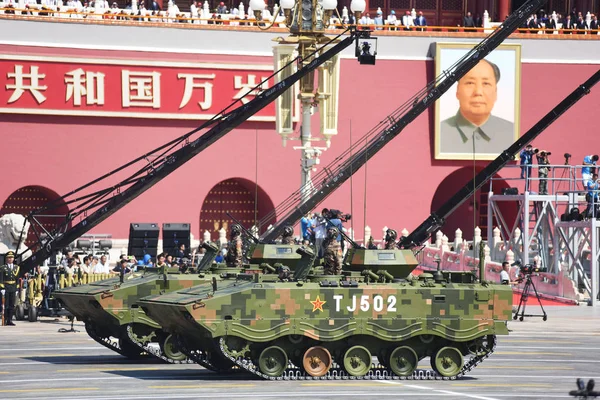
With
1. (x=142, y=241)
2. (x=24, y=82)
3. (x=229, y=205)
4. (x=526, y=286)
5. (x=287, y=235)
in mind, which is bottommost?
(x=526, y=286)

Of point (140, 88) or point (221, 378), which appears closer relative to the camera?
point (221, 378)

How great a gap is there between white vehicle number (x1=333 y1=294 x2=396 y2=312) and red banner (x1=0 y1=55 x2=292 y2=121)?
2807cm

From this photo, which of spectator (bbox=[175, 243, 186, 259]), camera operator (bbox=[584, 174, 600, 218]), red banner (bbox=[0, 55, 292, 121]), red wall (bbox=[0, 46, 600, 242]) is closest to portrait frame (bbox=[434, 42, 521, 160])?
red wall (bbox=[0, 46, 600, 242])

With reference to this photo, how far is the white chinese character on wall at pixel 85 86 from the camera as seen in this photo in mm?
51062

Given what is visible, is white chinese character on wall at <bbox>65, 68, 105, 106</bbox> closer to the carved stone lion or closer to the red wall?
the red wall

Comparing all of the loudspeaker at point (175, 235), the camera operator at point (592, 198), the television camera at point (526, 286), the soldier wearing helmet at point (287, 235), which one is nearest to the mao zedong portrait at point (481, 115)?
the camera operator at point (592, 198)

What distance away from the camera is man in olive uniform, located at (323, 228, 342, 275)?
2667cm

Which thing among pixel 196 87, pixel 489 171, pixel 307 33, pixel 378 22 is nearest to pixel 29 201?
pixel 196 87

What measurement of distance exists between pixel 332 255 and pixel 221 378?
3.93 meters

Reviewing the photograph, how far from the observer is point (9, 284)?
34281mm

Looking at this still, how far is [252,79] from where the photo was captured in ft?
174

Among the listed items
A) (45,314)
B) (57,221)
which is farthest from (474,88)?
(45,314)

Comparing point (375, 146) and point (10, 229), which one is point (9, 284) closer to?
point (10, 229)

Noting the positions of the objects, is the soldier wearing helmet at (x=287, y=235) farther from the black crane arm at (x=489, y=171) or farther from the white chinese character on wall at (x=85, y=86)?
the white chinese character on wall at (x=85, y=86)
